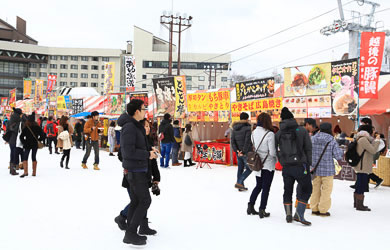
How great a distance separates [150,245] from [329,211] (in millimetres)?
3152

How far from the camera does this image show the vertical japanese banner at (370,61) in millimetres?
8250

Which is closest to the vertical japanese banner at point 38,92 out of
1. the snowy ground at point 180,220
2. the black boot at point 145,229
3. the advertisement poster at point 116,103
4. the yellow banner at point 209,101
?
the advertisement poster at point 116,103

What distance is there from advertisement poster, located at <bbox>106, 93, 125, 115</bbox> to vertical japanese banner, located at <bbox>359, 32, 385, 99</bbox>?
11552mm

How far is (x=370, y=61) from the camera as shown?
8344 millimetres

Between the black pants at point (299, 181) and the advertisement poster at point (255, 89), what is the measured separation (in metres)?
6.07

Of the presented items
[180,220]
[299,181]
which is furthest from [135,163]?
[299,181]

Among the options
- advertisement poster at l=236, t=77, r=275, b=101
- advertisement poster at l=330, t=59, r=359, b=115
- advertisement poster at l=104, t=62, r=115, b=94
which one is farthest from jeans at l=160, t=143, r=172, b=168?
advertisement poster at l=104, t=62, r=115, b=94

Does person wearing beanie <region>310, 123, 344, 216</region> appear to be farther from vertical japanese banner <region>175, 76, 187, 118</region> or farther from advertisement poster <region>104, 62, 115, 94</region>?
advertisement poster <region>104, 62, 115, 94</region>

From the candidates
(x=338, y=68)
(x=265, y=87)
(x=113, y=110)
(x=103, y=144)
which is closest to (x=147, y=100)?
(x=113, y=110)

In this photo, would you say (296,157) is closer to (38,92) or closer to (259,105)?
(259,105)

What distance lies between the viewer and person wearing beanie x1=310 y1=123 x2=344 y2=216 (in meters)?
5.02

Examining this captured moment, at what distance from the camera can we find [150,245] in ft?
12.5

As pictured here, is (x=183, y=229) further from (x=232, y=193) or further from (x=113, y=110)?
(x=113, y=110)

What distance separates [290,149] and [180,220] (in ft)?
5.93
